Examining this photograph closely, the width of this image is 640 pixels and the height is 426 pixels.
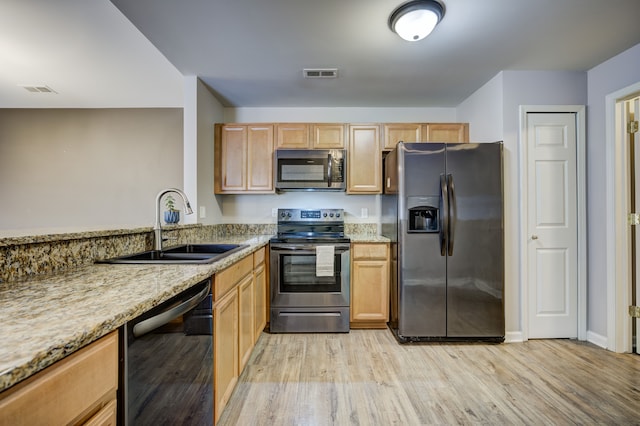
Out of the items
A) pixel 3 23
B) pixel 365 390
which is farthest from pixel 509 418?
pixel 3 23

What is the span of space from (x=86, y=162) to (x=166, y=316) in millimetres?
3886

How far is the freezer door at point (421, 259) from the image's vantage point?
2420 millimetres

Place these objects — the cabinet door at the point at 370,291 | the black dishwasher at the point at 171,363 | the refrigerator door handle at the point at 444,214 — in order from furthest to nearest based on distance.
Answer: the cabinet door at the point at 370,291 < the refrigerator door handle at the point at 444,214 < the black dishwasher at the point at 171,363

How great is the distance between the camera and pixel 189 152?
2.58m

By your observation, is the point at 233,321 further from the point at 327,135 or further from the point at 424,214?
the point at 327,135

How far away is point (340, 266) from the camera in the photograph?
2.69 meters

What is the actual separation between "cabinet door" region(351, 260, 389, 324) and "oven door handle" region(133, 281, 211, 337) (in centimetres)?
180

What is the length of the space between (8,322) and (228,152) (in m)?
2.63

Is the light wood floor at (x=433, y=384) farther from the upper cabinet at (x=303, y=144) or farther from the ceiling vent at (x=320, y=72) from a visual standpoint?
the ceiling vent at (x=320, y=72)

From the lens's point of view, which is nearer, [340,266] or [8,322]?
[8,322]

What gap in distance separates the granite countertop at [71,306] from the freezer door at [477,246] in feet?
6.89

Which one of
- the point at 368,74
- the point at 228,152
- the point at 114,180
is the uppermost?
the point at 368,74

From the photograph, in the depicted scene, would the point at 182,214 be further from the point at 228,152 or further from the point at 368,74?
the point at 368,74

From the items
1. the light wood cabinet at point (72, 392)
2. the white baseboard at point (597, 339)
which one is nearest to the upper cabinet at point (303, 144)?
the white baseboard at point (597, 339)
